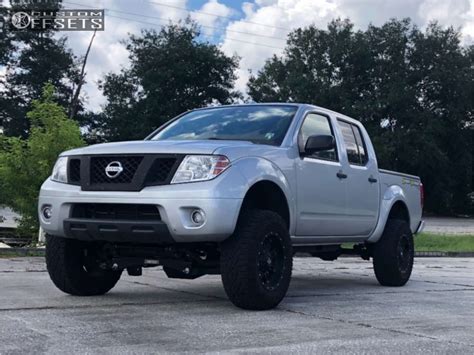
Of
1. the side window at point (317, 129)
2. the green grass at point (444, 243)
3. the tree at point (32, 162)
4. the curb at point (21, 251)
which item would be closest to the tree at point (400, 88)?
the green grass at point (444, 243)

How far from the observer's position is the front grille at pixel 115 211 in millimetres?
5477

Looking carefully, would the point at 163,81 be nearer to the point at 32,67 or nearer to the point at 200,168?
the point at 32,67

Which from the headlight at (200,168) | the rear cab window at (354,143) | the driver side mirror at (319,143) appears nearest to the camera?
the headlight at (200,168)

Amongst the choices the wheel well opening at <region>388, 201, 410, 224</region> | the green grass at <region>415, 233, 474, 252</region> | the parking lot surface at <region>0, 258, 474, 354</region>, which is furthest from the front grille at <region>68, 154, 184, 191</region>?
the green grass at <region>415, 233, 474, 252</region>

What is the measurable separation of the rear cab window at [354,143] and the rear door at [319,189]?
41cm

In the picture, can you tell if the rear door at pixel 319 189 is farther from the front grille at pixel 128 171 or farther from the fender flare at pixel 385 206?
the front grille at pixel 128 171

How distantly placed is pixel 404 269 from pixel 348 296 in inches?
58.9

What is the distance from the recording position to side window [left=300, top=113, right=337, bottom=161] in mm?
6844

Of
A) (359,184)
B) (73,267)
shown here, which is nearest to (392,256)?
(359,184)

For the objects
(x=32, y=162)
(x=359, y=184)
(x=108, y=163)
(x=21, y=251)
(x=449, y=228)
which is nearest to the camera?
(x=108, y=163)

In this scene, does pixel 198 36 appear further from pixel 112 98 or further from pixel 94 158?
pixel 94 158

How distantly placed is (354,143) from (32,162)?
28.5 ft

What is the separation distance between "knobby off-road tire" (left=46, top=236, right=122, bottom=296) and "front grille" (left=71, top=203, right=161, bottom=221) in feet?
2.05

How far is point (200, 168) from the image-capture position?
5.45m
